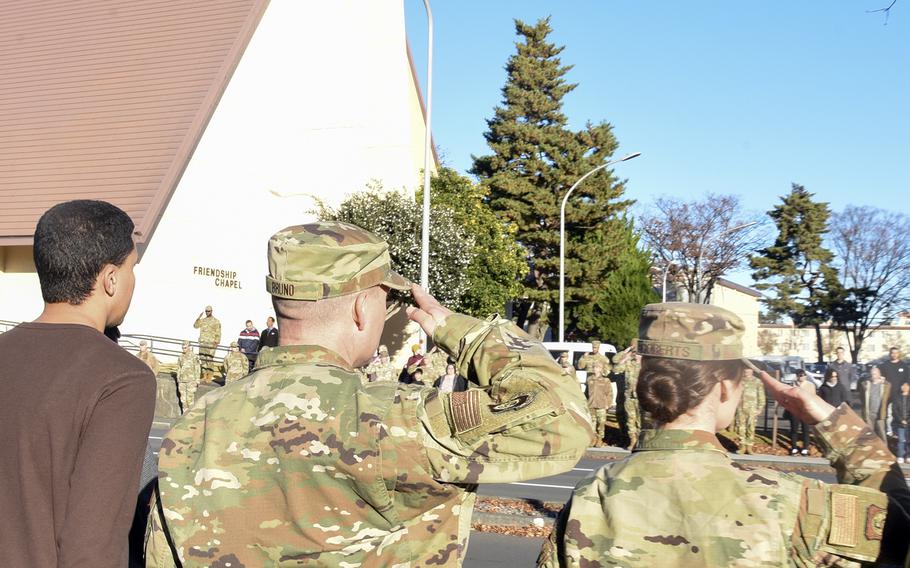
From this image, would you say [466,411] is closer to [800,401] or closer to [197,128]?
[800,401]

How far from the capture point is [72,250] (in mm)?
2422

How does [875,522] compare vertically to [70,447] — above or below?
below

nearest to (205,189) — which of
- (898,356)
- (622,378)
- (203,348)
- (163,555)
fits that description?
(203,348)

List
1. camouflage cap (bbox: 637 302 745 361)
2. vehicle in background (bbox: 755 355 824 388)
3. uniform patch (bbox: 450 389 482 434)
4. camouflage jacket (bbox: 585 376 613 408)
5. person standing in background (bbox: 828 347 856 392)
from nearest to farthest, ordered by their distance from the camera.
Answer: uniform patch (bbox: 450 389 482 434) < camouflage cap (bbox: 637 302 745 361) < vehicle in background (bbox: 755 355 824 388) < person standing in background (bbox: 828 347 856 392) < camouflage jacket (bbox: 585 376 613 408)

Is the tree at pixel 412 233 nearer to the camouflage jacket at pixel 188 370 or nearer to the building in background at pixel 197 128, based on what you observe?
the building in background at pixel 197 128

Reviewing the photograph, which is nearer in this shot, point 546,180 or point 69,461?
point 69,461

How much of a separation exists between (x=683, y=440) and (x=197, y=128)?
2477 cm

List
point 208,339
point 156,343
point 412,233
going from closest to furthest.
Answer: point 208,339 < point 156,343 < point 412,233

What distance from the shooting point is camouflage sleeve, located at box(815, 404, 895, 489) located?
2418mm

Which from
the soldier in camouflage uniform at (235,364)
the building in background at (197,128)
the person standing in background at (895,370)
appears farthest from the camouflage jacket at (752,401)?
the building in background at (197,128)

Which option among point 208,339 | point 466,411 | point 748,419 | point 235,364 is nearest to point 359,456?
point 466,411

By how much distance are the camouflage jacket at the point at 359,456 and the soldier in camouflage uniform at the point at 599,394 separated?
51.9 feet

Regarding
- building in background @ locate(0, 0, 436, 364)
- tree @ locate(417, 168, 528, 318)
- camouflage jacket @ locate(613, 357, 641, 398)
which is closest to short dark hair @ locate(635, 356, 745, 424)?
camouflage jacket @ locate(613, 357, 641, 398)

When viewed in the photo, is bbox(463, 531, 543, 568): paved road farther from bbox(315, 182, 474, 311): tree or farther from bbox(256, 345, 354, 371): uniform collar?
bbox(315, 182, 474, 311): tree
